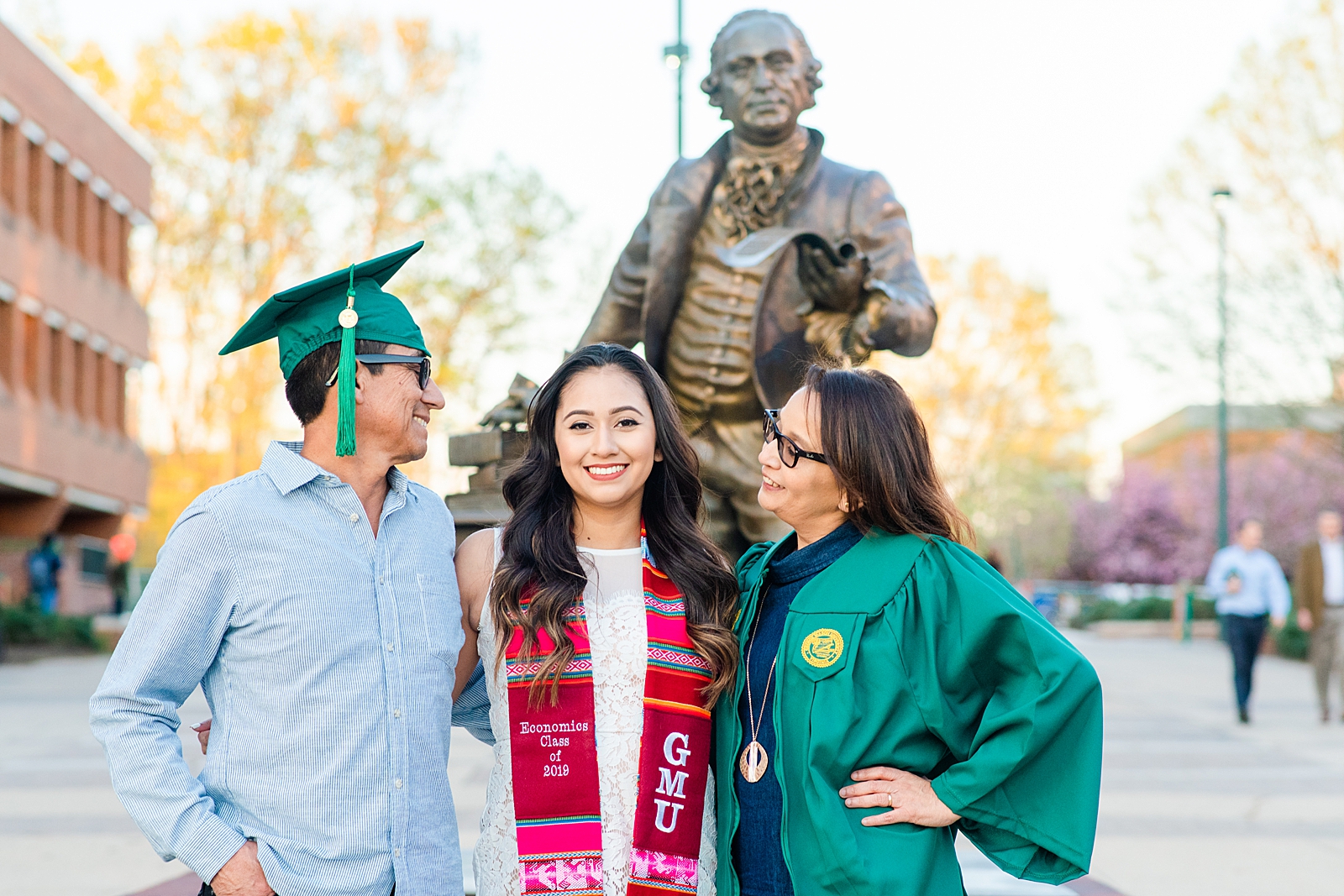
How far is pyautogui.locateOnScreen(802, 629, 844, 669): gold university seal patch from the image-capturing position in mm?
2389

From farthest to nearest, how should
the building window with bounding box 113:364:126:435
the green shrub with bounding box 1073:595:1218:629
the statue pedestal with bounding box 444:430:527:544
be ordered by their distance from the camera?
the green shrub with bounding box 1073:595:1218:629 → the building window with bounding box 113:364:126:435 → the statue pedestal with bounding box 444:430:527:544

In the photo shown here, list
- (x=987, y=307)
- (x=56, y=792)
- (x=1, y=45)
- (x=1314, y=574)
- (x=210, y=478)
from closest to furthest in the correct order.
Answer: (x=56, y=792)
(x=1314, y=574)
(x=1, y=45)
(x=210, y=478)
(x=987, y=307)

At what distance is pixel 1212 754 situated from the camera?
9.37 metres

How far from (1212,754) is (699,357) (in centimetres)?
633

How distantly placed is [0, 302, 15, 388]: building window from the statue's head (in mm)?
21590

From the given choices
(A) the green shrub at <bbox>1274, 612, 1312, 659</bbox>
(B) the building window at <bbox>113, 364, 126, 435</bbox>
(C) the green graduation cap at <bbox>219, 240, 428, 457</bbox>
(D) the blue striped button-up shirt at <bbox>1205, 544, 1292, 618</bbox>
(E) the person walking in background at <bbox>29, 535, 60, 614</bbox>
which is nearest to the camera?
(C) the green graduation cap at <bbox>219, 240, 428, 457</bbox>

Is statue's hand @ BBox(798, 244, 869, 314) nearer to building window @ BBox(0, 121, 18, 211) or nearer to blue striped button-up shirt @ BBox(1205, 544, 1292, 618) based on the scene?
blue striped button-up shirt @ BBox(1205, 544, 1292, 618)

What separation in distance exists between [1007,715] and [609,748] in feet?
2.52

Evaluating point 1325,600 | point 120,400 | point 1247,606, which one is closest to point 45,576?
point 120,400

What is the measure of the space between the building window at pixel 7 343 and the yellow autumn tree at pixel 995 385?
21.4m

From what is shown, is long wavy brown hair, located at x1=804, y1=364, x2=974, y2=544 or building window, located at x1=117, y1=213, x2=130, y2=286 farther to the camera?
building window, located at x1=117, y1=213, x2=130, y2=286

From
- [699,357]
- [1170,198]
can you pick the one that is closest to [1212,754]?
[699,357]

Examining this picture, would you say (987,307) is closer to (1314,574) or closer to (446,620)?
(1314,574)

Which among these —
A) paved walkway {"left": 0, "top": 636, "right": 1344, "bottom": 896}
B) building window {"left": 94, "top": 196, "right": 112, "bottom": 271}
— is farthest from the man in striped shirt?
building window {"left": 94, "top": 196, "right": 112, "bottom": 271}
